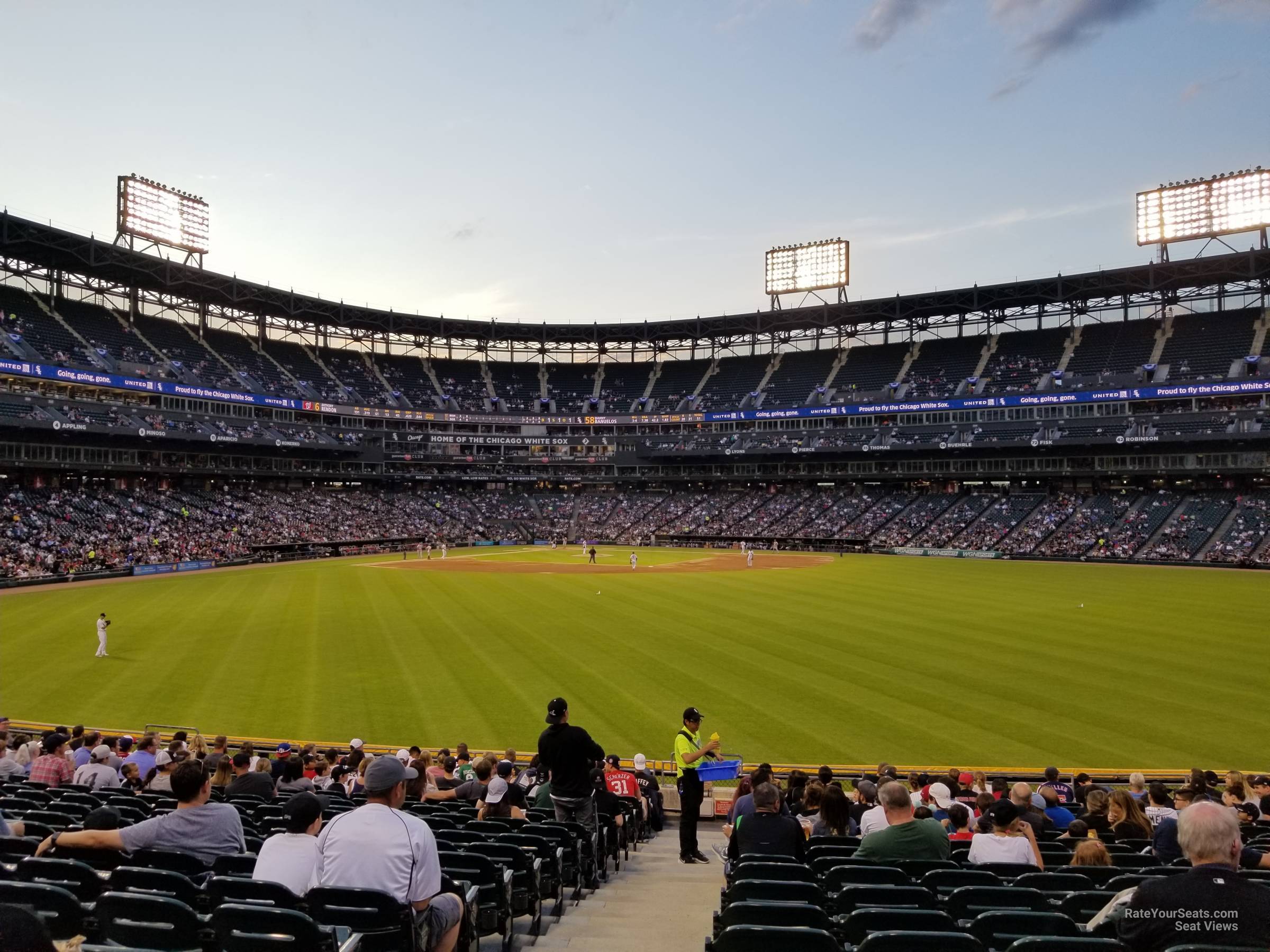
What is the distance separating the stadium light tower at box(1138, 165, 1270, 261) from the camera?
67.4m

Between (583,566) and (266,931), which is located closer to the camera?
(266,931)

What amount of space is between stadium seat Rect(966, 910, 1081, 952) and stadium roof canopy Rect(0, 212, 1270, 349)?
7949 cm

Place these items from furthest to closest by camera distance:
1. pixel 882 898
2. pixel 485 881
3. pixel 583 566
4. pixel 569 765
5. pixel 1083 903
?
pixel 583 566 → pixel 569 765 → pixel 485 881 → pixel 1083 903 → pixel 882 898

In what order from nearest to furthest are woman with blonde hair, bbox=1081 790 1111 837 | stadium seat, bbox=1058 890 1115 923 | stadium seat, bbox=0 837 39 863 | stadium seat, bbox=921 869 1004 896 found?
1. stadium seat, bbox=1058 890 1115 923
2. stadium seat, bbox=0 837 39 863
3. stadium seat, bbox=921 869 1004 896
4. woman with blonde hair, bbox=1081 790 1111 837

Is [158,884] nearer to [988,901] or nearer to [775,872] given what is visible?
[775,872]

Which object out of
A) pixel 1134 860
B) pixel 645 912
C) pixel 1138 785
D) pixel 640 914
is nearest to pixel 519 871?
pixel 640 914

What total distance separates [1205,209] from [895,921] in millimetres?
88199

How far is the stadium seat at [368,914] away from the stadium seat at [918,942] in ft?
9.07

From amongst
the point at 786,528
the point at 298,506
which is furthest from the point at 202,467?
the point at 786,528

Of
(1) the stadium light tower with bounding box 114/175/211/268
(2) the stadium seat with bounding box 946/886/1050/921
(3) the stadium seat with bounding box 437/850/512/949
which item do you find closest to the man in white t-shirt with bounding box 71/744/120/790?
(3) the stadium seat with bounding box 437/850/512/949

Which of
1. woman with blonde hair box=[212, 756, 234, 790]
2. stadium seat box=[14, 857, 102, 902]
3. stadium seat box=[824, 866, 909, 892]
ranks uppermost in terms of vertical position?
stadium seat box=[14, 857, 102, 902]

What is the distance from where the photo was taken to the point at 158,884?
520 centimetres

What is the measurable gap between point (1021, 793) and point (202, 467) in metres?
79.0

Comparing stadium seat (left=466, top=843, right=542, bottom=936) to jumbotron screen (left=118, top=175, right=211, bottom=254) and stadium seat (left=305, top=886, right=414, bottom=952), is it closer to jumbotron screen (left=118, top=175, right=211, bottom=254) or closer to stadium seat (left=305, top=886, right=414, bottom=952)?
stadium seat (left=305, top=886, right=414, bottom=952)
